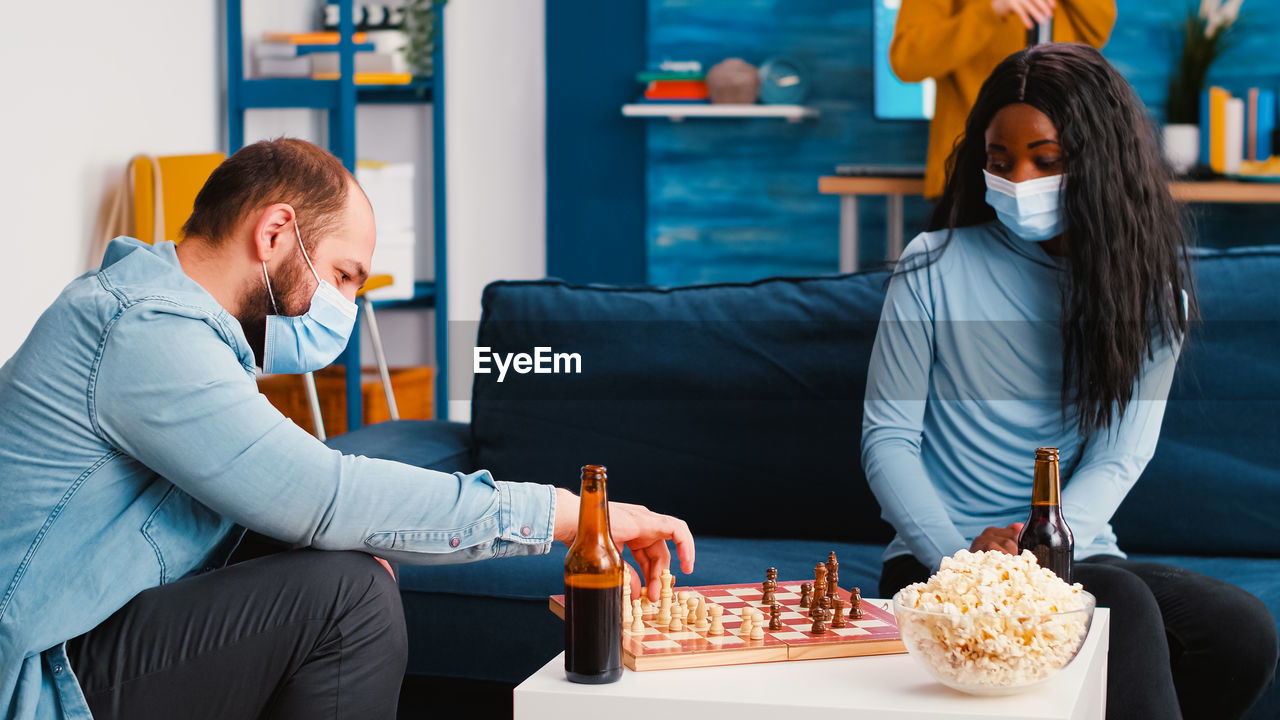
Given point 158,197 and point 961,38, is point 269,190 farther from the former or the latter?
point 961,38

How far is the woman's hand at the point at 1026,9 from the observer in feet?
11.0

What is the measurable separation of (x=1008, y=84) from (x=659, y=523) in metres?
0.90

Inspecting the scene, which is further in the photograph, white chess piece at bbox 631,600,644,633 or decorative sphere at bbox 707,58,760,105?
decorative sphere at bbox 707,58,760,105

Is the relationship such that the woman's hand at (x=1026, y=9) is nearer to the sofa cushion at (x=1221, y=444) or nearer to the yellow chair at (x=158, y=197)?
the sofa cushion at (x=1221, y=444)

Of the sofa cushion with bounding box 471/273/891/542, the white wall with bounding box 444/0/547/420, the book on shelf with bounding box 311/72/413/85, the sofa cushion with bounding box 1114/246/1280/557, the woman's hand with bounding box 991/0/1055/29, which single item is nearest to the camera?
the sofa cushion with bounding box 1114/246/1280/557

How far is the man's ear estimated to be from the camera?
1.37m

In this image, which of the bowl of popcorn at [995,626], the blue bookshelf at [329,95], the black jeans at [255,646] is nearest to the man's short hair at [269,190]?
the black jeans at [255,646]

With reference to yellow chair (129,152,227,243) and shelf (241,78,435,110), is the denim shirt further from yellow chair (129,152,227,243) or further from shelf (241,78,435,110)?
shelf (241,78,435,110)

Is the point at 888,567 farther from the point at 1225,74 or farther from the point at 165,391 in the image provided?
the point at 1225,74

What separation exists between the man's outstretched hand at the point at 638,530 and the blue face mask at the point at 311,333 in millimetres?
354

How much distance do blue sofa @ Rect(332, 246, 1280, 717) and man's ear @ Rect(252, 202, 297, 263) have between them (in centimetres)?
74

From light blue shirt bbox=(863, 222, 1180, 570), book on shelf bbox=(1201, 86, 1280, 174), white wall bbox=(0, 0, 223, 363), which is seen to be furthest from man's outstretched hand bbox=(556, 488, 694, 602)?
book on shelf bbox=(1201, 86, 1280, 174)

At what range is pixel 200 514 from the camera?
53.0 inches

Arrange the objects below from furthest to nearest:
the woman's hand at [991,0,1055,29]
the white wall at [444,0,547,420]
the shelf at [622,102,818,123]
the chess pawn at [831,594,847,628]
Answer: the shelf at [622,102,818,123] → the white wall at [444,0,547,420] → the woman's hand at [991,0,1055,29] → the chess pawn at [831,594,847,628]
